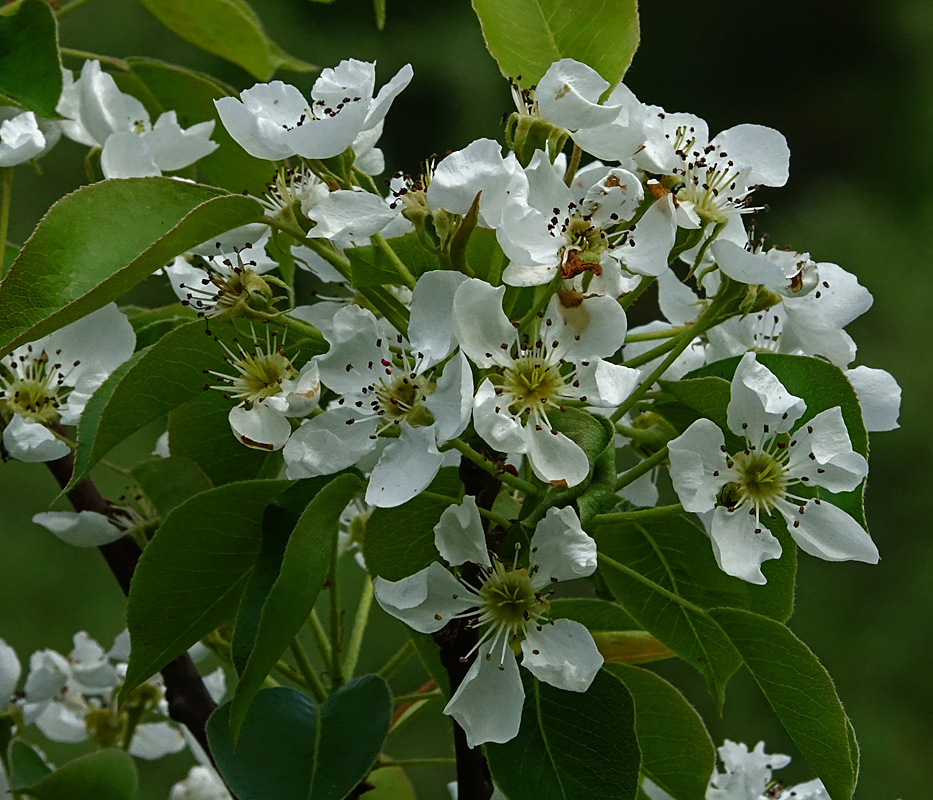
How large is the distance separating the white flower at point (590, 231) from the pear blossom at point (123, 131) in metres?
0.26

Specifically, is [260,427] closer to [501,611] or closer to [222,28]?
[501,611]

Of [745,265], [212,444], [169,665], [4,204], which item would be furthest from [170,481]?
[745,265]

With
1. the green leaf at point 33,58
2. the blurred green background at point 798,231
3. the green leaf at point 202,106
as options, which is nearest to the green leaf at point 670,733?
the green leaf at point 202,106

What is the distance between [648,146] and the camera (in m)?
0.67

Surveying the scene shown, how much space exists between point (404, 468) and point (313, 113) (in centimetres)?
21

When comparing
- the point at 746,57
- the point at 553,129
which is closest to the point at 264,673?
the point at 553,129

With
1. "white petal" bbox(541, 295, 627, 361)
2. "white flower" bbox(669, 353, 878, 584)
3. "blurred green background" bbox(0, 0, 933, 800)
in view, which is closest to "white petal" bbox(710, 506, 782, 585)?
"white flower" bbox(669, 353, 878, 584)

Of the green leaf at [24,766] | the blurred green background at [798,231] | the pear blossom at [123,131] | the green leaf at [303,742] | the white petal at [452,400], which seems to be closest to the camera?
the white petal at [452,400]

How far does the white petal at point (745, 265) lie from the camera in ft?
2.05

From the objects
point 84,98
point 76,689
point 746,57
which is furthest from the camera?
point 746,57

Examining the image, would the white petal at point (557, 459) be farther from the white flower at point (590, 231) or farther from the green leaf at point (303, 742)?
the green leaf at point (303, 742)

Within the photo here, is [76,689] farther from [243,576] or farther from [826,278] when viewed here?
[826,278]

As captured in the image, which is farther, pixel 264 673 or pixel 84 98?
pixel 84 98

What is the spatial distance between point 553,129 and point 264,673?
321 mm
